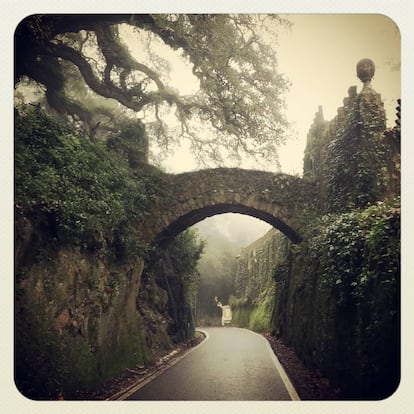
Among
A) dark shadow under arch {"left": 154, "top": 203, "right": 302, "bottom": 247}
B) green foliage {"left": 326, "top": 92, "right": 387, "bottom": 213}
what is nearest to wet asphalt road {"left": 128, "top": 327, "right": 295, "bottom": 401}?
dark shadow under arch {"left": 154, "top": 203, "right": 302, "bottom": 247}

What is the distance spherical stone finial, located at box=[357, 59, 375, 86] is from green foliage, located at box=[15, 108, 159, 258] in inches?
179

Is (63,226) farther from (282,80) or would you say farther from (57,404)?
(282,80)

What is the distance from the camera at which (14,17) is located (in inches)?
223

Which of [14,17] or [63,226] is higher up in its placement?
[14,17]

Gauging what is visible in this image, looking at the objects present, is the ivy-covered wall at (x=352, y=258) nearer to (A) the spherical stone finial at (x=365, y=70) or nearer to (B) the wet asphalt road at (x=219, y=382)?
(A) the spherical stone finial at (x=365, y=70)

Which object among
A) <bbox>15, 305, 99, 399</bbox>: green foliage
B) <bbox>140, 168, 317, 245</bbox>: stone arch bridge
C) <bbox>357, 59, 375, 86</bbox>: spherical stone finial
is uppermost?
<bbox>357, 59, 375, 86</bbox>: spherical stone finial

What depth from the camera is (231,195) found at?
29.2ft

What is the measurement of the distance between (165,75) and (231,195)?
3286 mm

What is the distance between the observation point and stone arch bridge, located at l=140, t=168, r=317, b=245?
880 centimetres

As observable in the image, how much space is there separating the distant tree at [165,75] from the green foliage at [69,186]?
26.9 inches

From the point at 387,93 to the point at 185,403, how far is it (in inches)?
214

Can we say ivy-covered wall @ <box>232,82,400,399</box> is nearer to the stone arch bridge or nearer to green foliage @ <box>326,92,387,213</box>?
green foliage @ <box>326,92,387,213</box>

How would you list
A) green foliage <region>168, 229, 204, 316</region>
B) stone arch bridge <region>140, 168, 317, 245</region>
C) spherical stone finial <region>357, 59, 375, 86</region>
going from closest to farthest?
spherical stone finial <region>357, 59, 375, 86</region>
stone arch bridge <region>140, 168, 317, 245</region>
green foliage <region>168, 229, 204, 316</region>
